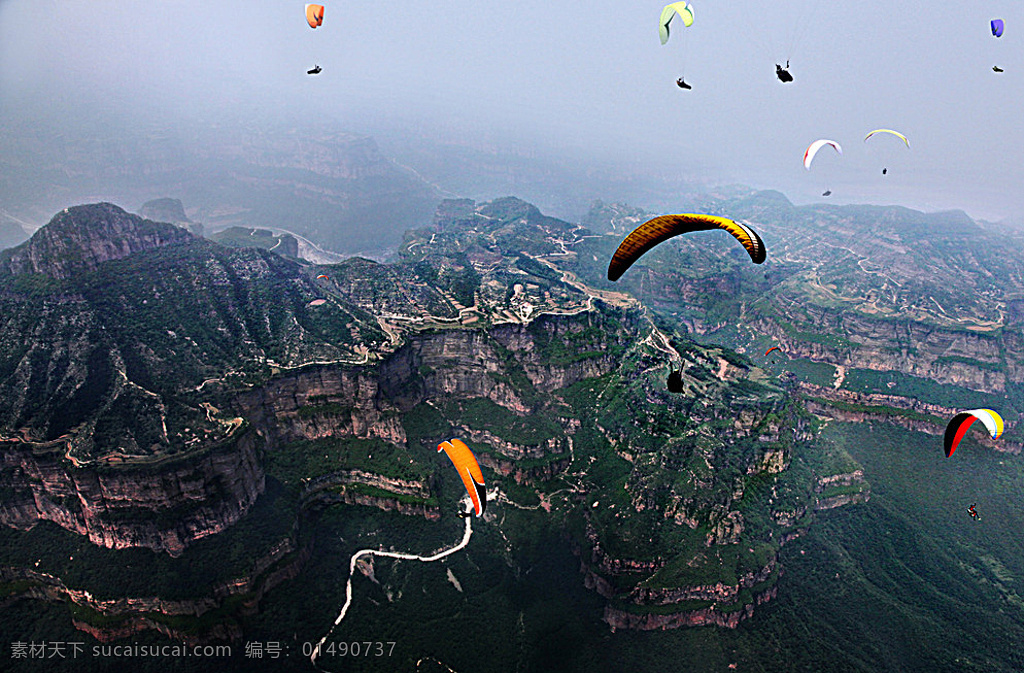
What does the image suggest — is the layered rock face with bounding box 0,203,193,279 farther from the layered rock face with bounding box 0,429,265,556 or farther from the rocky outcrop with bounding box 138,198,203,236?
the rocky outcrop with bounding box 138,198,203,236

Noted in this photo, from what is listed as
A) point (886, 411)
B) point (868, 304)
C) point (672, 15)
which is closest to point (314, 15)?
point (672, 15)

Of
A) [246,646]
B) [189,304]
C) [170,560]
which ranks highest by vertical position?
[189,304]

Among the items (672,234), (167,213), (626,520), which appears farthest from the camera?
(167,213)

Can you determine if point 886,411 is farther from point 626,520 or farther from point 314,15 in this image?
point 314,15

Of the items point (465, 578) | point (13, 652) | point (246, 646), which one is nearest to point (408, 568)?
point (465, 578)

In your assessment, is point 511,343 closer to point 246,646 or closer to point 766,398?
point 766,398
